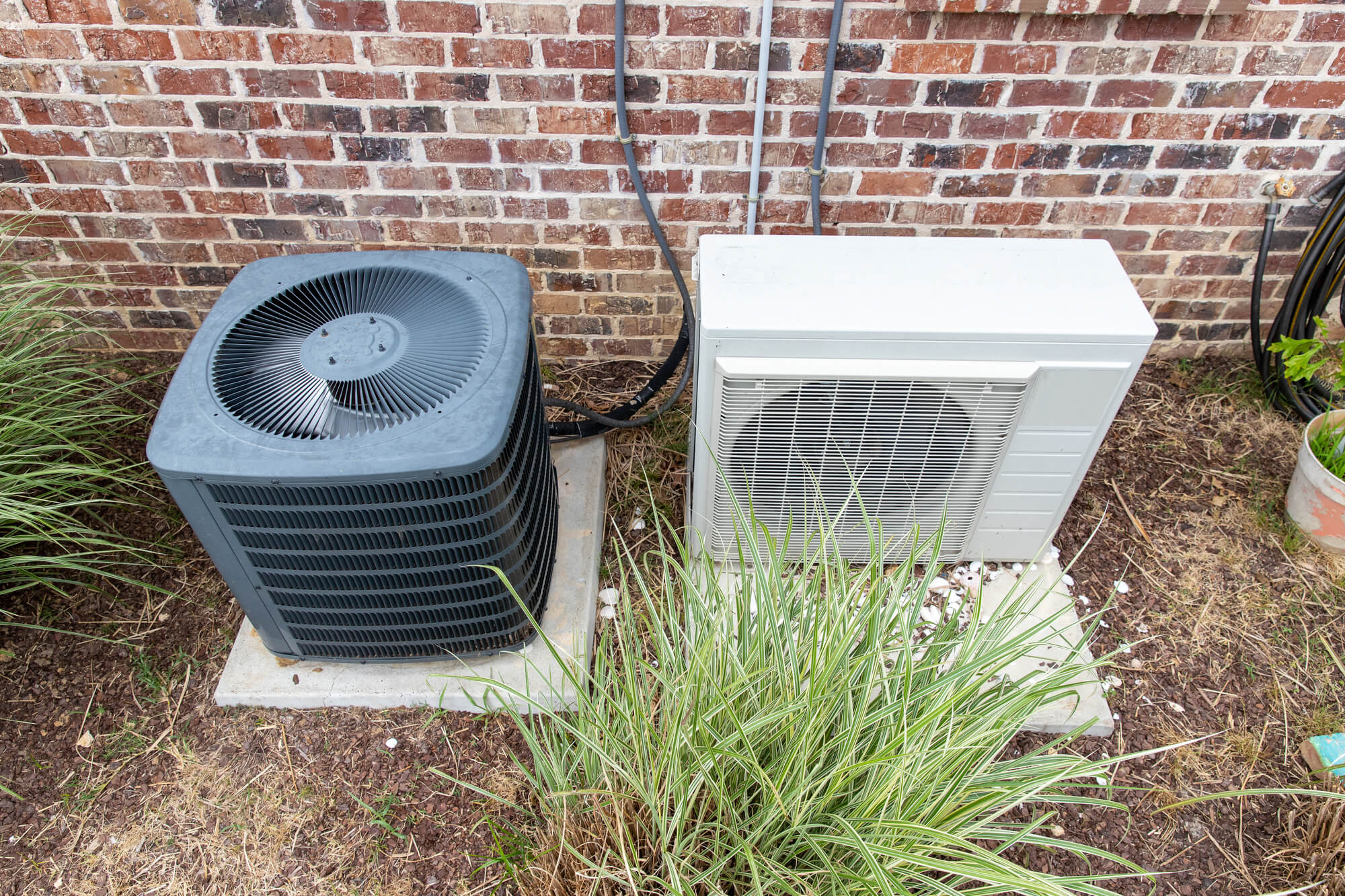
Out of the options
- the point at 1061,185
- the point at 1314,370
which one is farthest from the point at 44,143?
the point at 1314,370

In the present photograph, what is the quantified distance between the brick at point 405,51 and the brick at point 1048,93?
1403 millimetres

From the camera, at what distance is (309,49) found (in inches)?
78.6

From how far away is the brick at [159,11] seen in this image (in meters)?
1.93

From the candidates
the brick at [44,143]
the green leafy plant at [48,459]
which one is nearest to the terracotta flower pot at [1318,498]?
the green leafy plant at [48,459]

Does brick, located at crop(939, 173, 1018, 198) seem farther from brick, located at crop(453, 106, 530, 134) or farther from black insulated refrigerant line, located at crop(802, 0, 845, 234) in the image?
brick, located at crop(453, 106, 530, 134)

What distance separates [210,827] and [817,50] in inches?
85.0

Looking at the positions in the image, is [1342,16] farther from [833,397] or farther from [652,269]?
[652,269]

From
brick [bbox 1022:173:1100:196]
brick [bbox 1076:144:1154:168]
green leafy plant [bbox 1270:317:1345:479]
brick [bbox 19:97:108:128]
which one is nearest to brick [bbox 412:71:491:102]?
brick [bbox 19:97:108:128]

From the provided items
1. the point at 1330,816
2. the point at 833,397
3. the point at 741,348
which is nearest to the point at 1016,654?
the point at 833,397

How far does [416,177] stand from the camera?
224cm

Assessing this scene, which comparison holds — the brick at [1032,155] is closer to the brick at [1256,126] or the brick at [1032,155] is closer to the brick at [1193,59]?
the brick at [1193,59]

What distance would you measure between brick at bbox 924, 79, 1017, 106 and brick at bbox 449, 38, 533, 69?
94 centimetres

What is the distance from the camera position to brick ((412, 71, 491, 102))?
2047 millimetres

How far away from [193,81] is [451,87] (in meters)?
0.63
